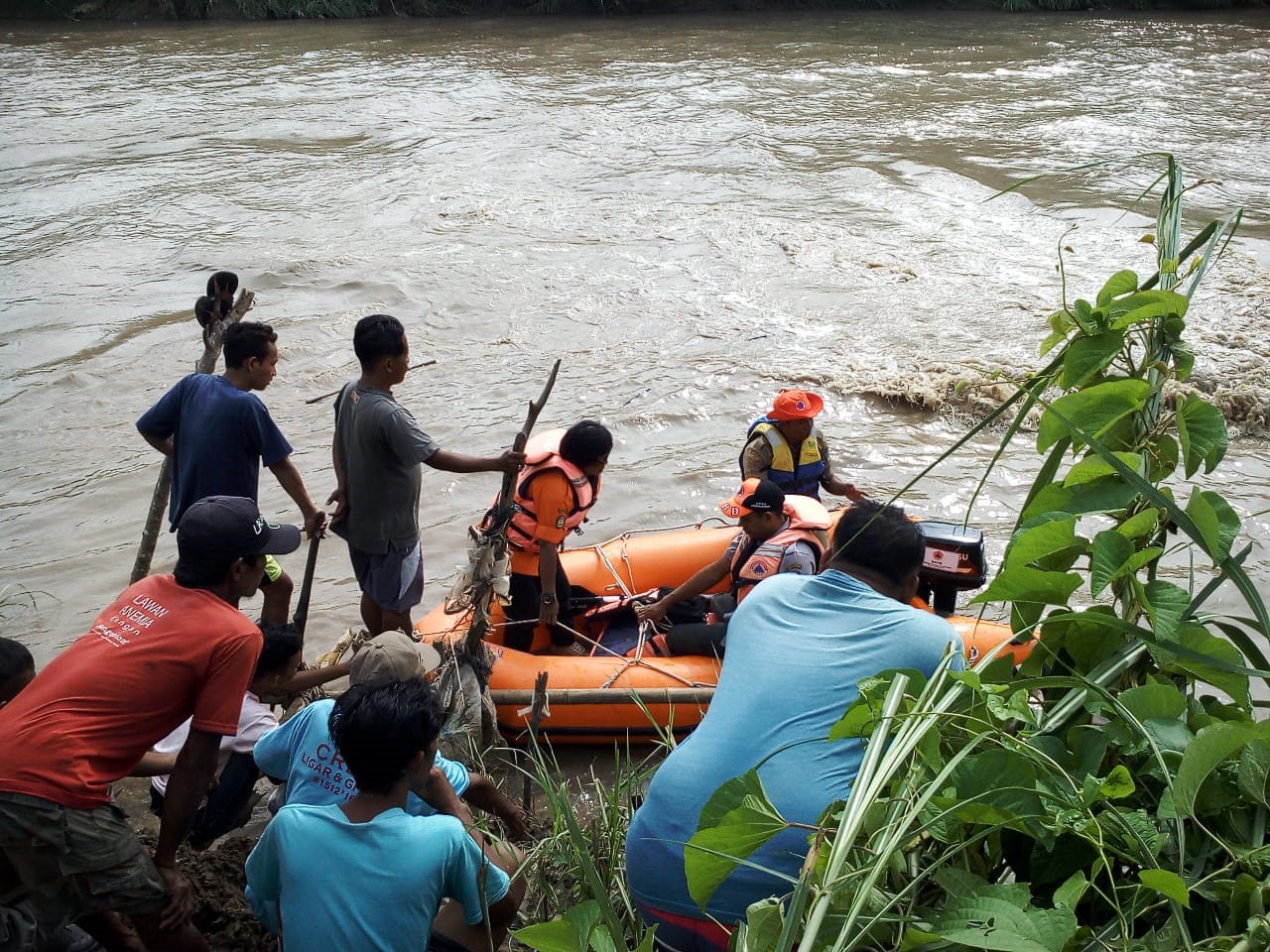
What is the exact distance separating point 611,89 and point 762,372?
8.70 meters

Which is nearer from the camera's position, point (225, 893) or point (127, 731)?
point (127, 731)

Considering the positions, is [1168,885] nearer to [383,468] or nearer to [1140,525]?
[1140,525]

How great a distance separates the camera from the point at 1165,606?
1.44 m

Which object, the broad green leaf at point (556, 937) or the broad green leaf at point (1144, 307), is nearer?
the broad green leaf at point (556, 937)

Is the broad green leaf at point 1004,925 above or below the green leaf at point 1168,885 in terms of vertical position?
below

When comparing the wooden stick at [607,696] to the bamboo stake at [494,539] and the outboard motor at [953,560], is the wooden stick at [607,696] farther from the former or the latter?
the outboard motor at [953,560]

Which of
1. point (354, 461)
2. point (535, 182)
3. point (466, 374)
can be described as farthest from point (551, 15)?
point (354, 461)

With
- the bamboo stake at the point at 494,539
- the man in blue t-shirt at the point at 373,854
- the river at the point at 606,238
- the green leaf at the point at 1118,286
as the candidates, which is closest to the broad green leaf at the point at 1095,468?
the green leaf at the point at 1118,286

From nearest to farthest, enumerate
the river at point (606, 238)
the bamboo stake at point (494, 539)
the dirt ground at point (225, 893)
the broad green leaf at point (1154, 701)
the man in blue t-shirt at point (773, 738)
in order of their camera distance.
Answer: the broad green leaf at point (1154, 701) < the man in blue t-shirt at point (773, 738) < the dirt ground at point (225, 893) < the bamboo stake at point (494, 539) < the river at point (606, 238)

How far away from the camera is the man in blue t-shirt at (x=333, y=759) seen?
268 centimetres

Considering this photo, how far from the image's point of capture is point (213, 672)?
2742 millimetres

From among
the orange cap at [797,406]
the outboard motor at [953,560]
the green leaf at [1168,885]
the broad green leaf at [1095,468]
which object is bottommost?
the outboard motor at [953,560]

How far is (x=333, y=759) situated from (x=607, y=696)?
5.30 feet

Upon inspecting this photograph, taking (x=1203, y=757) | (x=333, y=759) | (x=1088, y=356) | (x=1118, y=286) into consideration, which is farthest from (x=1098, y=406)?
(x=333, y=759)
